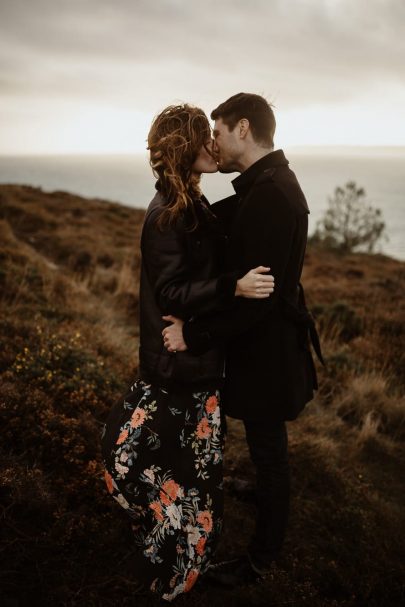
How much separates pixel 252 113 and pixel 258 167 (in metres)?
0.31

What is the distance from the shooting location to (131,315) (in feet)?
23.7

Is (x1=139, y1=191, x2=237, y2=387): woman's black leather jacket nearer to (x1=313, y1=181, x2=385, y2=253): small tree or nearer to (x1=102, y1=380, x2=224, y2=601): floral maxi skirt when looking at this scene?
(x1=102, y1=380, x2=224, y2=601): floral maxi skirt

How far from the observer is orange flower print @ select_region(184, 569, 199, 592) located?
236cm

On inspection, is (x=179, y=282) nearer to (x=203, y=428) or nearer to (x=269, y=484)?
(x=203, y=428)

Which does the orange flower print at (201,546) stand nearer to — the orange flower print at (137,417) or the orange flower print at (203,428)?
the orange flower print at (203,428)

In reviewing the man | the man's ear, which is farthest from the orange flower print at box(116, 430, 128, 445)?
the man's ear

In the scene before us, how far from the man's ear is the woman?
21 cm

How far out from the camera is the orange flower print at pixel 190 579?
2355 mm

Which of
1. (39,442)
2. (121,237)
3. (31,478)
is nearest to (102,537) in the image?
(31,478)

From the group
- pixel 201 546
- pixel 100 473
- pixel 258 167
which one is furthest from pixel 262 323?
pixel 100 473

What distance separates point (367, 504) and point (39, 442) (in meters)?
2.69

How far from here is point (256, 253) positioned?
2.07 meters

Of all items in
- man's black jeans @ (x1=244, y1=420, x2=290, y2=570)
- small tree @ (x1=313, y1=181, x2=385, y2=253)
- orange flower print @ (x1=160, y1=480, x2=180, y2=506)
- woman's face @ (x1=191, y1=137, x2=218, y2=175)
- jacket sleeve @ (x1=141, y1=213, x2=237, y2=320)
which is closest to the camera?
jacket sleeve @ (x1=141, y1=213, x2=237, y2=320)

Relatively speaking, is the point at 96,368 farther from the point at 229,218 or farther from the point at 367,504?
the point at 367,504
